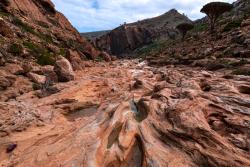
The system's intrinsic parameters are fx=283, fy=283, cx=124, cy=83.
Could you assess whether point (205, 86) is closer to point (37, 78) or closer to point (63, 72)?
point (63, 72)

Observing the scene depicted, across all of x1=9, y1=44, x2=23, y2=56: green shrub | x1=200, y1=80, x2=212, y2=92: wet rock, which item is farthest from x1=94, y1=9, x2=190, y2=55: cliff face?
x1=200, y1=80, x2=212, y2=92: wet rock

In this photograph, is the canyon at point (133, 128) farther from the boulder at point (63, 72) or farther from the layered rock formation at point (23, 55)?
the boulder at point (63, 72)

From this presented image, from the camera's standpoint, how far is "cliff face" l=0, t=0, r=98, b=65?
29391mm

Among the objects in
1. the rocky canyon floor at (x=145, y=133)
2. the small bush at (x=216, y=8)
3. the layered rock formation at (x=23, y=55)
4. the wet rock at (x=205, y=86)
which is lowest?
the rocky canyon floor at (x=145, y=133)

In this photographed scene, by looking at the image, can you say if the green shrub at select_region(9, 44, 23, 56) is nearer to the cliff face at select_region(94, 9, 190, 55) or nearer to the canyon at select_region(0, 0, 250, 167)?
the canyon at select_region(0, 0, 250, 167)

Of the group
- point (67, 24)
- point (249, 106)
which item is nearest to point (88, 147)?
point (249, 106)

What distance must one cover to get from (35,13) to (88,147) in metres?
51.9

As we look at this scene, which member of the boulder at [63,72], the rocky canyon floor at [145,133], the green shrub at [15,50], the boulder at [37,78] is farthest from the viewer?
the green shrub at [15,50]

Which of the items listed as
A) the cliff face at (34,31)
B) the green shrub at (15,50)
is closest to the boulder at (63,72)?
the cliff face at (34,31)

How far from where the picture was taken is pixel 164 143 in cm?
790

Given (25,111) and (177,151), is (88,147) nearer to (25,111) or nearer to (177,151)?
(177,151)

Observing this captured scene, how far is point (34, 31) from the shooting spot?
1591 inches

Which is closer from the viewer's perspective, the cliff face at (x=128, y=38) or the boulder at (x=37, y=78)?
the boulder at (x=37, y=78)

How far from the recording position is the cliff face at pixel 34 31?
96.4 feet
